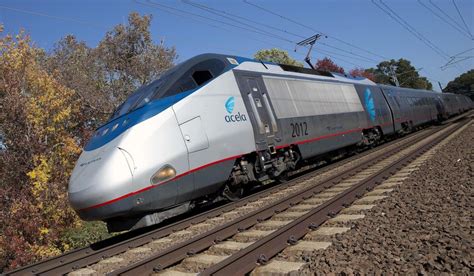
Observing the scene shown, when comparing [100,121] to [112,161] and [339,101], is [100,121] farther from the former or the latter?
[112,161]

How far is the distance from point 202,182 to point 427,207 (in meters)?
3.91

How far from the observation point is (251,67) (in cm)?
1015

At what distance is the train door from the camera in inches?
368

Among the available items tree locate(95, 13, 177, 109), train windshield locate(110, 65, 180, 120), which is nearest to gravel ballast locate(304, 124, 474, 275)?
train windshield locate(110, 65, 180, 120)

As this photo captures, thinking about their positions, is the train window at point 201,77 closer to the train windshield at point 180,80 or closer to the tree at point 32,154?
the train windshield at point 180,80

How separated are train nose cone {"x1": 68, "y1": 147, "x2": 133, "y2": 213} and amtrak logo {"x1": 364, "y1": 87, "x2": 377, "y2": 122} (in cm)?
1289

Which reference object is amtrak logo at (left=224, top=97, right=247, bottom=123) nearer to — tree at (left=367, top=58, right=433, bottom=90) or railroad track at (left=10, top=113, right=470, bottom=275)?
railroad track at (left=10, top=113, right=470, bottom=275)

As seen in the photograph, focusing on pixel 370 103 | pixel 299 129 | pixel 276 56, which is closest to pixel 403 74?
pixel 276 56

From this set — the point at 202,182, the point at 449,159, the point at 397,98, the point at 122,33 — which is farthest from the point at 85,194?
the point at 397,98

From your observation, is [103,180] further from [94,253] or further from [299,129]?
[299,129]

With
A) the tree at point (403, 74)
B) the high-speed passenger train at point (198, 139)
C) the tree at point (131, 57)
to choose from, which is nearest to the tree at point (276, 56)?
the tree at point (131, 57)

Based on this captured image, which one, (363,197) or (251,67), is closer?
(363,197)

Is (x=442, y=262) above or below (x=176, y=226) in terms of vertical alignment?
below

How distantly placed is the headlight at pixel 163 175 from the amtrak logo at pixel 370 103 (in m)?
12.1
